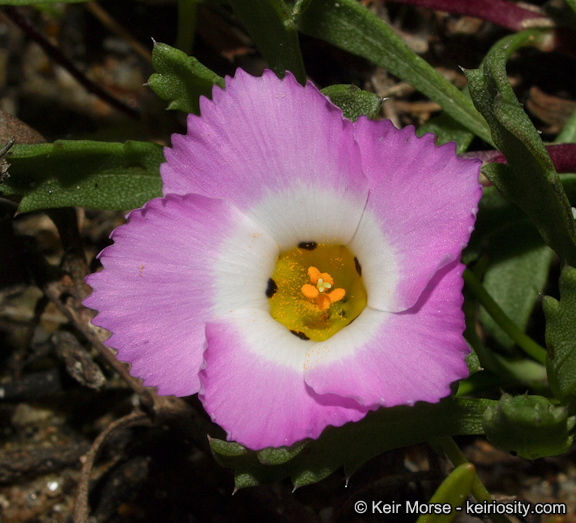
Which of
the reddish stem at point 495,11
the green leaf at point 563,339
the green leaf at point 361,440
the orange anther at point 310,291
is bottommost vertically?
the green leaf at point 361,440

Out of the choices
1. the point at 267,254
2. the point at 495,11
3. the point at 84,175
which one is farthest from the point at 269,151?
the point at 495,11

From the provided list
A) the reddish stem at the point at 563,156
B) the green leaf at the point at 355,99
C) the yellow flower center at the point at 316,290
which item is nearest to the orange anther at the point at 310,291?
the yellow flower center at the point at 316,290

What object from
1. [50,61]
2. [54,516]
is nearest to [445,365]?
[54,516]

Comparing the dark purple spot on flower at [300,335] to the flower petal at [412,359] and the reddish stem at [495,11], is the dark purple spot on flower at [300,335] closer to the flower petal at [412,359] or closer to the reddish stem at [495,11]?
the flower petal at [412,359]

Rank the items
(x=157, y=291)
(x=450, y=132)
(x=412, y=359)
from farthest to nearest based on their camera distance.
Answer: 1. (x=450, y=132)
2. (x=157, y=291)
3. (x=412, y=359)

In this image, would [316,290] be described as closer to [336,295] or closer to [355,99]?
[336,295]

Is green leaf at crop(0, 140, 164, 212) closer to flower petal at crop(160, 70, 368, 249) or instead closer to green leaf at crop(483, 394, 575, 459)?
flower petal at crop(160, 70, 368, 249)
